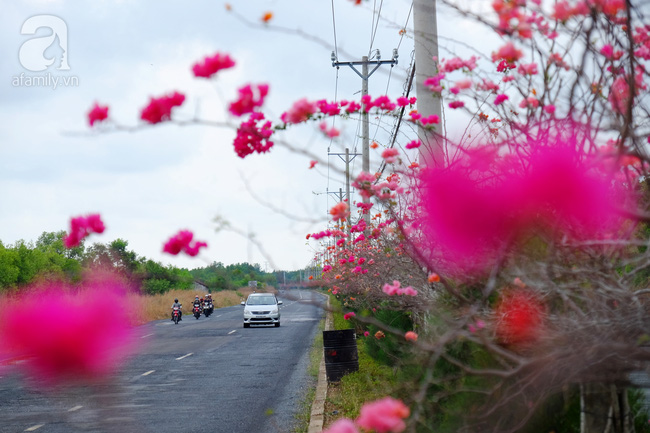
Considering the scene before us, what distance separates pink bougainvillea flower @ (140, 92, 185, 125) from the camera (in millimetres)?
3338

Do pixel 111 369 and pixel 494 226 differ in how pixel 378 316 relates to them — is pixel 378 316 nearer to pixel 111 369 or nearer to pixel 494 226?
pixel 111 369

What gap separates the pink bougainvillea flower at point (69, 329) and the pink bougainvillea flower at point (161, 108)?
125cm

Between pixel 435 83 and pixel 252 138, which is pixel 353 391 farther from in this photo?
pixel 252 138

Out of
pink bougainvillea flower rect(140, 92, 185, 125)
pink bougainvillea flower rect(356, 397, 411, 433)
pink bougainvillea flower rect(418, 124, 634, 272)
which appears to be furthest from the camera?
pink bougainvillea flower rect(140, 92, 185, 125)

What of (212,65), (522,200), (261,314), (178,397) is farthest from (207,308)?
(522,200)

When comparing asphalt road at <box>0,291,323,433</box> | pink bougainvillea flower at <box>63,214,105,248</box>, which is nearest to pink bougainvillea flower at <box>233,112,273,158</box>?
pink bougainvillea flower at <box>63,214,105,248</box>

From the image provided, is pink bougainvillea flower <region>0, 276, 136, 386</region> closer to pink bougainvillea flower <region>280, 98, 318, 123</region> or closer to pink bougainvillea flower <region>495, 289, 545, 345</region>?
pink bougainvillea flower <region>280, 98, 318, 123</region>

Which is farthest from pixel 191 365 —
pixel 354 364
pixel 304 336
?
pixel 304 336

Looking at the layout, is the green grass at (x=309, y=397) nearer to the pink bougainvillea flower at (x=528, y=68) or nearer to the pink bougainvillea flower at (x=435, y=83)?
the pink bougainvillea flower at (x=435, y=83)

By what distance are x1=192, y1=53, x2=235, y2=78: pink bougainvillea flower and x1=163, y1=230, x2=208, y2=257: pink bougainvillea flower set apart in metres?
1.02

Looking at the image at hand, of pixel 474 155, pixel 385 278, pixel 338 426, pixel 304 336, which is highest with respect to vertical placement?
pixel 474 155

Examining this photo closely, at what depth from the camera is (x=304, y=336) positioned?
2459cm

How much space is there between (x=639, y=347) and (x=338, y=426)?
143 centimetres

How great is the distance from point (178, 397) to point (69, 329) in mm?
7895
